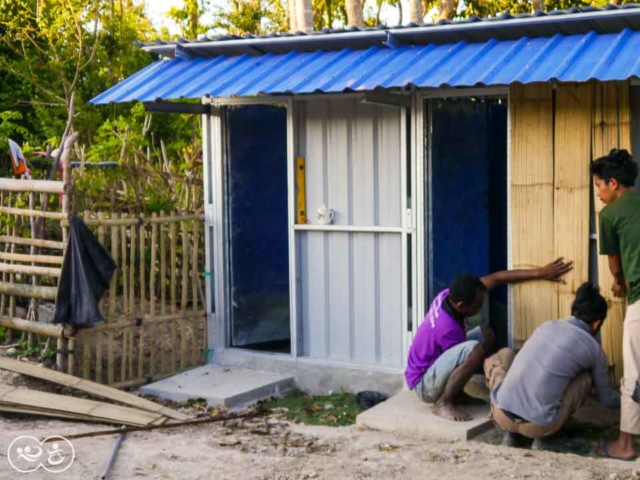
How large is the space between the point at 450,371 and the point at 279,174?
A: 10.1ft

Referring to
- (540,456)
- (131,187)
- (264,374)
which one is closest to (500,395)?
(540,456)

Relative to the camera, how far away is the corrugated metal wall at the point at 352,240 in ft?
26.0

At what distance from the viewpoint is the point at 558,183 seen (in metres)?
7.00

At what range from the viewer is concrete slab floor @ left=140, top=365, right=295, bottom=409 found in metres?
7.94

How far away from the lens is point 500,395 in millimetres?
6473

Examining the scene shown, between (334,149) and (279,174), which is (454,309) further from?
(279,174)

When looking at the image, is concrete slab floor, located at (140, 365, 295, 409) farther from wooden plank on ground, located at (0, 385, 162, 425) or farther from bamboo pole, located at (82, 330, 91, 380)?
wooden plank on ground, located at (0, 385, 162, 425)

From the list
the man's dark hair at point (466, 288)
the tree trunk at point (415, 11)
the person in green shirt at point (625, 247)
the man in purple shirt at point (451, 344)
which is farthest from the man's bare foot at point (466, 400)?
the tree trunk at point (415, 11)

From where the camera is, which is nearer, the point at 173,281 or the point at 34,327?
the point at 34,327

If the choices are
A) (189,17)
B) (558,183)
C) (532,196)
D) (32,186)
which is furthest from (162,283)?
(189,17)

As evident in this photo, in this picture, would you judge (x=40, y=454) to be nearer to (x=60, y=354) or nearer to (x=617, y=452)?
→ (x=60, y=354)

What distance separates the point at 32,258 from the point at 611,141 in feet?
16.2

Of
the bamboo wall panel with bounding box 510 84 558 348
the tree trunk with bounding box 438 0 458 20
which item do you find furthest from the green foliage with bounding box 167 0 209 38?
the bamboo wall panel with bounding box 510 84 558 348

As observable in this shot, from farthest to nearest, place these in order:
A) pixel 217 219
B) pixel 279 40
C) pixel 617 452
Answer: pixel 217 219 → pixel 279 40 → pixel 617 452
